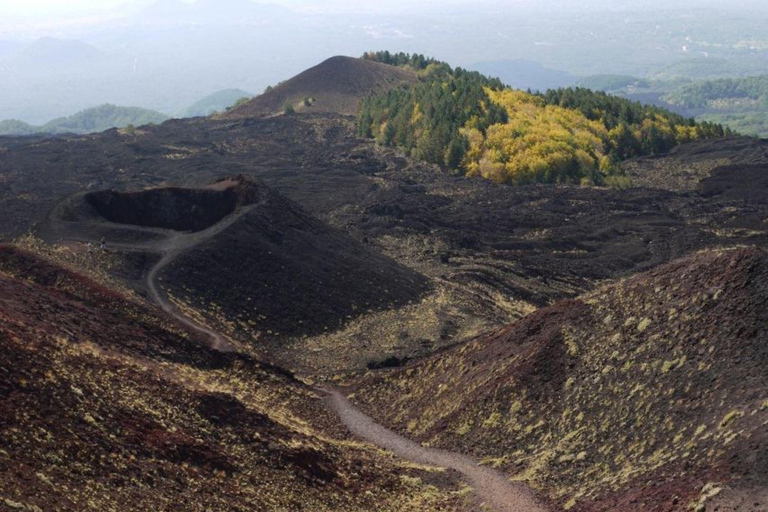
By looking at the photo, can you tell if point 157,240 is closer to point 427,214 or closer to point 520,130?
point 427,214

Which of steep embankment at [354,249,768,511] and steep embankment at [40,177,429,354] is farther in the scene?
steep embankment at [40,177,429,354]

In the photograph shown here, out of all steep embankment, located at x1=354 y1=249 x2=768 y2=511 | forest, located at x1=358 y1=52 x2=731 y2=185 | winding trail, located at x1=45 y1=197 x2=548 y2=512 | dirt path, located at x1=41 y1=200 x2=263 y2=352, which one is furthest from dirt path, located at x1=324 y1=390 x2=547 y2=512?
forest, located at x1=358 y1=52 x2=731 y2=185

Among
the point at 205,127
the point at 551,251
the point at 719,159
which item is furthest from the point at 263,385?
the point at 205,127

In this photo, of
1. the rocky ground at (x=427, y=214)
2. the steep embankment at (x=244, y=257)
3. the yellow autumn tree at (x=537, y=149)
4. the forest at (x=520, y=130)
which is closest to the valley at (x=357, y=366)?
the steep embankment at (x=244, y=257)

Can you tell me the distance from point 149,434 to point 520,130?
111974mm

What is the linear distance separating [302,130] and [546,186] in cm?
6755

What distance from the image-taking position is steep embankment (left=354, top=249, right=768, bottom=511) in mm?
25859

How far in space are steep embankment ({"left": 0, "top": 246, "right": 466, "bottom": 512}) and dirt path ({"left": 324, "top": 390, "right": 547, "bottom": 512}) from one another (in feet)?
3.09

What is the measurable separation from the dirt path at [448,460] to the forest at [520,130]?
287 feet

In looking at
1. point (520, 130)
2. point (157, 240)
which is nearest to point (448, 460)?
point (157, 240)

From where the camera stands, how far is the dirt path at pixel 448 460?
2869 centimetres

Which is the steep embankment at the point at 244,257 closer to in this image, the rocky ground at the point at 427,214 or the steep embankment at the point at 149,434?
the rocky ground at the point at 427,214

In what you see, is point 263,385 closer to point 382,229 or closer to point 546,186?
point 382,229

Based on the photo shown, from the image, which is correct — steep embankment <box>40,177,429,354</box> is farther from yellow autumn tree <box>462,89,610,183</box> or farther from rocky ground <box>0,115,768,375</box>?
yellow autumn tree <box>462,89,610,183</box>
